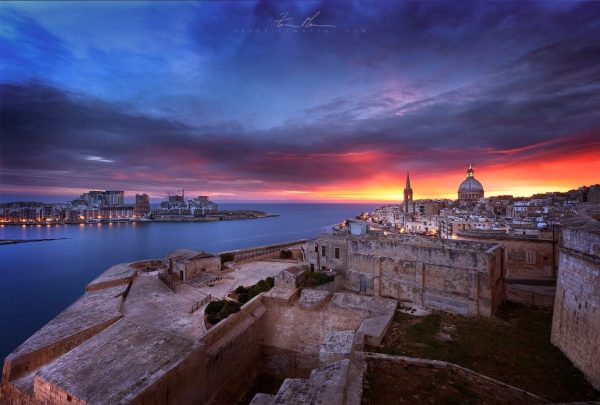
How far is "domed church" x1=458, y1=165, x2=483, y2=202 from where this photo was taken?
271 feet

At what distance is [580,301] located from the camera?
8273mm

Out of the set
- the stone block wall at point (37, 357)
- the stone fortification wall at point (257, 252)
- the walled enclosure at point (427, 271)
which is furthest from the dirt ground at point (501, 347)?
the stone fortification wall at point (257, 252)

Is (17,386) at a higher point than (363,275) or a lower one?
lower

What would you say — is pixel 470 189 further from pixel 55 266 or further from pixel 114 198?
pixel 114 198

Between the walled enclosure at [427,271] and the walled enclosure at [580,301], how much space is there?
12.6 ft

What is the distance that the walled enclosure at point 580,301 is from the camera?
766cm

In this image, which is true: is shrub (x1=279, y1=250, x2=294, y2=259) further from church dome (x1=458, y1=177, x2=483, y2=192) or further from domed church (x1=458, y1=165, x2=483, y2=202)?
church dome (x1=458, y1=177, x2=483, y2=192)

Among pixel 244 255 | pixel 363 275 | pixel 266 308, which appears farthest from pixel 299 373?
pixel 244 255

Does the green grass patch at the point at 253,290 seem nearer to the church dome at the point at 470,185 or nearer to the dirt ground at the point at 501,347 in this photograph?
the dirt ground at the point at 501,347

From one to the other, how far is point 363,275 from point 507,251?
33.9 ft

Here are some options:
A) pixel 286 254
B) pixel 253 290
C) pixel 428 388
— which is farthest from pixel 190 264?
pixel 428 388

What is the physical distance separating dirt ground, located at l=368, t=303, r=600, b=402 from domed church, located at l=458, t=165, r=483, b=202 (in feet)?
259

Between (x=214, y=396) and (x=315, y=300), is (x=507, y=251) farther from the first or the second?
(x=214, y=396)

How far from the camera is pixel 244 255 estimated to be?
28.1 m
